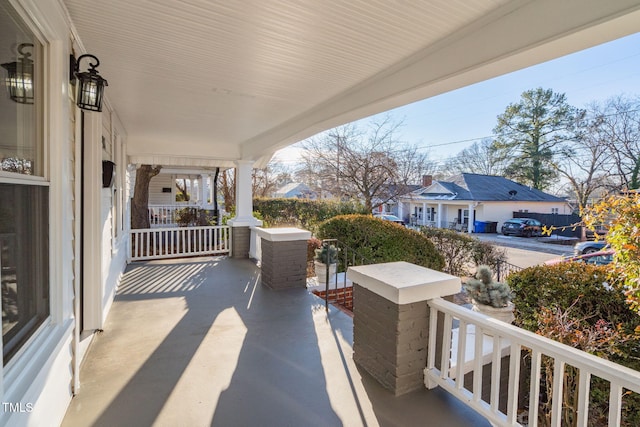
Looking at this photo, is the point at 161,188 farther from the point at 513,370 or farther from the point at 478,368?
the point at 513,370

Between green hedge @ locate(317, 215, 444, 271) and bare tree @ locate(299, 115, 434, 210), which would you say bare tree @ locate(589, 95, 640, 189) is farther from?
green hedge @ locate(317, 215, 444, 271)

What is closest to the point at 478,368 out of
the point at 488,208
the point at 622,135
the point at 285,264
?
the point at 285,264

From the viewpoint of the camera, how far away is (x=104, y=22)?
230cm

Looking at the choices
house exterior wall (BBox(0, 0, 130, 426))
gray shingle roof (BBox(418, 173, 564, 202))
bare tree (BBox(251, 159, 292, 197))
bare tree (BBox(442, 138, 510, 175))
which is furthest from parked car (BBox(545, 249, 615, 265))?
bare tree (BBox(442, 138, 510, 175))

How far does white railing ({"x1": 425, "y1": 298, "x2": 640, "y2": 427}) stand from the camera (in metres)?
1.41

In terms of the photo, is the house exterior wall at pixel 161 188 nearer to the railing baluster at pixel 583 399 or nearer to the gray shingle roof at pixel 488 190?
the railing baluster at pixel 583 399

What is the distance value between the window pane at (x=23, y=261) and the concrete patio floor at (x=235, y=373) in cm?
86

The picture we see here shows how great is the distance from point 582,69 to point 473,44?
782 inches

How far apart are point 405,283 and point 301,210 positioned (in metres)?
11.1

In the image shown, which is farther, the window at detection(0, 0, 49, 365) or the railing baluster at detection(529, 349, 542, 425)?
the railing baluster at detection(529, 349, 542, 425)

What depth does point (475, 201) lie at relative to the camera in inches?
858

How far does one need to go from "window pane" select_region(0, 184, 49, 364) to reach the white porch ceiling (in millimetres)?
1356

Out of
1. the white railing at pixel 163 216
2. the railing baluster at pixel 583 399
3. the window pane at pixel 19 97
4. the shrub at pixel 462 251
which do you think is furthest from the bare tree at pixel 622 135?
the window pane at pixel 19 97

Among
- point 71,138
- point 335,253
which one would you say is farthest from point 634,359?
point 71,138
